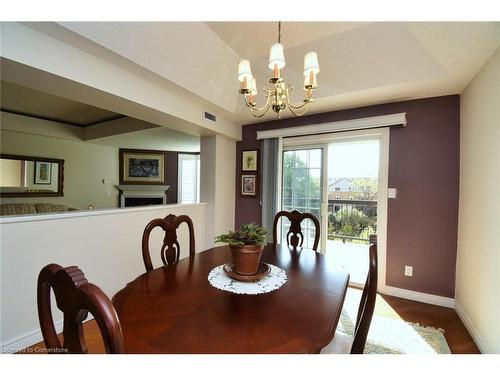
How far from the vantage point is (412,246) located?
8.64ft

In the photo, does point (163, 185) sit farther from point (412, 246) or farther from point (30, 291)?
point (412, 246)

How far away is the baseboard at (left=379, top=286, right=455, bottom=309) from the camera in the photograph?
2.46 metres

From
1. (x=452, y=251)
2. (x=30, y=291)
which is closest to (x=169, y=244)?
(x=30, y=291)

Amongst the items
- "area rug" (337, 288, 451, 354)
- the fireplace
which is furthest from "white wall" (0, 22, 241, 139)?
the fireplace

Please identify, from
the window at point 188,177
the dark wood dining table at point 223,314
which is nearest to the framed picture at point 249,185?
the dark wood dining table at point 223,314

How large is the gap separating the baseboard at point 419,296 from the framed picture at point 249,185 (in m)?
2.17

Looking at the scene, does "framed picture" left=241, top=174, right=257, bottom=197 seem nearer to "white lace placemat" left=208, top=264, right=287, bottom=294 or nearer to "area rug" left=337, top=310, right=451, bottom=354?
"area rug" left=337, top=310, right=451, bottom=354

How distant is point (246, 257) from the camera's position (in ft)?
4.10

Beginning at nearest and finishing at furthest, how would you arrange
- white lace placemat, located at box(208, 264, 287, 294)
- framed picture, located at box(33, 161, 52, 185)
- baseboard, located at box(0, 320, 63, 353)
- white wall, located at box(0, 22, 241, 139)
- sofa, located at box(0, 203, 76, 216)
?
1. white lace placemat, located at box(208, 264, 287, 294)
2. white wall, located at box(0, 22, 241, 139)
3. baseboard, located at box(0, 320, 63, 353)
4. sofa, located at box(0, 203, 76, 216)
5. framed picture, located at box(33, 161, 52, 185)

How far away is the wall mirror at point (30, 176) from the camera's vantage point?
4.23m

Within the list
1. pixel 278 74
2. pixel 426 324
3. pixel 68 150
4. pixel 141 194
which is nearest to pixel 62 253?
pixel 278 74

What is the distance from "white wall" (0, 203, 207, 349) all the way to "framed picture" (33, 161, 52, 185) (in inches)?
141
